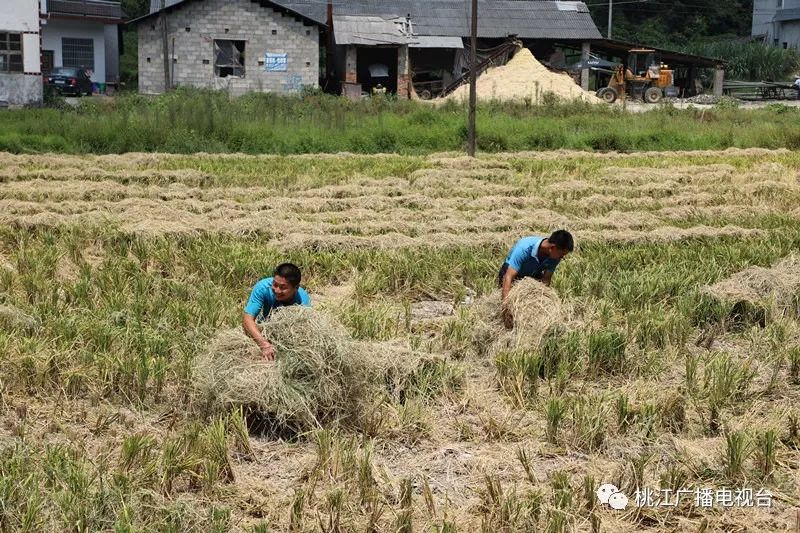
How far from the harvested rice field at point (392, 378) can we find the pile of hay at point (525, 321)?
0.7 inches

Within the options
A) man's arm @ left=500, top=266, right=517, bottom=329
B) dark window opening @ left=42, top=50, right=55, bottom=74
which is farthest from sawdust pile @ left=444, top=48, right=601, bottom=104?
man's arm @ left=500, top=266, right=517, bottom=329

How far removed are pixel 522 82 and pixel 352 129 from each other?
13518mm

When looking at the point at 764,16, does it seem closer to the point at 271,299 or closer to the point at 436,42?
the point at 436,42

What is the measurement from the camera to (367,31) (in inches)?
1385

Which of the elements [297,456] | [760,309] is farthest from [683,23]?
[297,456]

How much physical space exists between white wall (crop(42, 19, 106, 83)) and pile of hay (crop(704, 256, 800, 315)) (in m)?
33.0

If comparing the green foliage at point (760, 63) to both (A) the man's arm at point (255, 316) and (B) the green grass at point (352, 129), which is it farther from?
(A) the man's arm at point (255, 316)

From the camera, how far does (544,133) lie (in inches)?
860

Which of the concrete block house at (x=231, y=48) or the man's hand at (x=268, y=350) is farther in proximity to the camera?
the concrete block house at (x=231, y=48)

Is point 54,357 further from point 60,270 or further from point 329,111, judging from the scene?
point 329,111

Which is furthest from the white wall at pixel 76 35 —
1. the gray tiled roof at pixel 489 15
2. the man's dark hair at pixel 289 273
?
the man's dark hair at pixel 289 273

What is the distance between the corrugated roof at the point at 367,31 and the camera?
114 feet

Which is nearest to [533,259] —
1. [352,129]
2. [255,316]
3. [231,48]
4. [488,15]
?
[255,316]

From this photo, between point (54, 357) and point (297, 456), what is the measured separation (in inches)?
78.7
